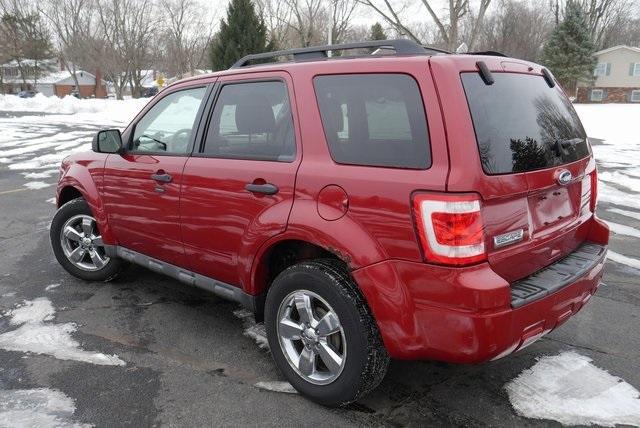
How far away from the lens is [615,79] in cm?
5272

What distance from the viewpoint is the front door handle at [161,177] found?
3.55m

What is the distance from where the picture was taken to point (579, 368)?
325cm

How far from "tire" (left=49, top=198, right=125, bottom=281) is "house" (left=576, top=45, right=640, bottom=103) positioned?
55.8 meters

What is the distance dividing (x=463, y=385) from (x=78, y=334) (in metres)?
2.57

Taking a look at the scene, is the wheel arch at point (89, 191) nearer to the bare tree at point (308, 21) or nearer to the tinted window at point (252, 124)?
the tinted window at point (252, 124)

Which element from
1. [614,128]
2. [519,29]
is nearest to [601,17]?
[519,29]

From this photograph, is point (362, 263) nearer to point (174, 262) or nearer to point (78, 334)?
point (174, 262)

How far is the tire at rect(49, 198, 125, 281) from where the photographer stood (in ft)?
14.8

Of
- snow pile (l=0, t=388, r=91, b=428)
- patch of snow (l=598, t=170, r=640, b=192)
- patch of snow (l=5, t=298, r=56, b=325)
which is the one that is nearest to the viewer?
snow pile (l=0, t=388, r=91, b=428)

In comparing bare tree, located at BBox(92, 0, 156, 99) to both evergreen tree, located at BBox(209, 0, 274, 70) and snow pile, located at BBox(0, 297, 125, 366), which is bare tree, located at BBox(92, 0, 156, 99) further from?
snow pile, located at BBox(0, 297, 125, 366)

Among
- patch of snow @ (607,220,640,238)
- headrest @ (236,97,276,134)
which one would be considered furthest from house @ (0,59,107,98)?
headrest @ (236,97,276,134)

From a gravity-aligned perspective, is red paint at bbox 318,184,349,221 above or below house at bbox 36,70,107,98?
below

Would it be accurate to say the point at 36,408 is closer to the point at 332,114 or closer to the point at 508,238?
the point at 332,114

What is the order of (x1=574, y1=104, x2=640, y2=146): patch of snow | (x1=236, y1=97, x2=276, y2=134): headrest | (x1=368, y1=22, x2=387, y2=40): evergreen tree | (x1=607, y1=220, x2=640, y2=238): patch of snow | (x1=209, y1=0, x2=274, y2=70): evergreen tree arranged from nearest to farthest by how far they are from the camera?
(x1=236, y1=97, x2=276, y2=134): headrest < (x1=607, y1=220, x2=640, y2=238): patch of snow < (x1=574, y1=104, x2=640, y2=146): patch of snow < (x1=209, y1=0, x2=274, y2=70): evergreen tree < (x1=368, y1=22, x2=387, y2=40): evergreen tree
